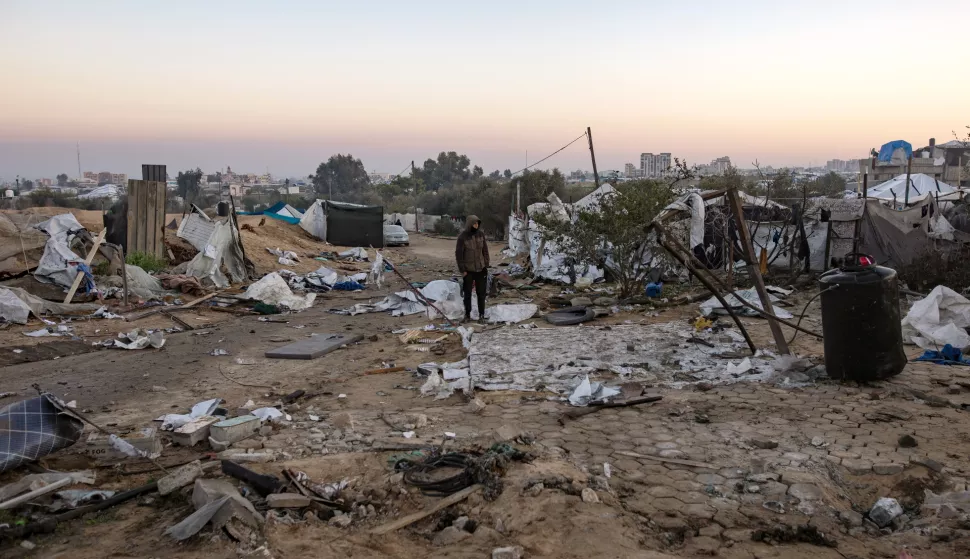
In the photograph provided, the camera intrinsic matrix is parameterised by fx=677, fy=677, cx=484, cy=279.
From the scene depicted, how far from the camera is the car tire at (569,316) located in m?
9.97

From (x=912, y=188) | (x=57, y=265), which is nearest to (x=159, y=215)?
(x=57, y=265)

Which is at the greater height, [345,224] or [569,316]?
[345,224]

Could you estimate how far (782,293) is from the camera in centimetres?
1158

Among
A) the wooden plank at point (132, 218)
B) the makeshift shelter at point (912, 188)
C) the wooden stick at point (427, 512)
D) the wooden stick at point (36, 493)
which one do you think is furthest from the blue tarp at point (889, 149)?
the wooden stick at point (36, 493)

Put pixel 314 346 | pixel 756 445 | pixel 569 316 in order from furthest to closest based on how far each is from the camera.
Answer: pixel 569 316, pixel 314 346, pixel 756 445

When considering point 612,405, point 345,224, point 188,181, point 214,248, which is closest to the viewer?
point 612,405

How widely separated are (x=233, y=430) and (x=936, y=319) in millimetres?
7739

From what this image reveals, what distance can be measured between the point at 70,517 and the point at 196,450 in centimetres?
121

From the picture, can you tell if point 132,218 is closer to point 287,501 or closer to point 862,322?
point 287,501

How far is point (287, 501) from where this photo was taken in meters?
3.81

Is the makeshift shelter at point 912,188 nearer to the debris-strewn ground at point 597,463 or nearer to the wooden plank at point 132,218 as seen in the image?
the debris-strewn ground at point 597,463

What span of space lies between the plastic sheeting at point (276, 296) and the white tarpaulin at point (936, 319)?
969 cm

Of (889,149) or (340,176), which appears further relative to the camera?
(340,176)

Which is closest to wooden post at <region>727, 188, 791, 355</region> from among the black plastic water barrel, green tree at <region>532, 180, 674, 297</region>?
the black plastic water barrel
